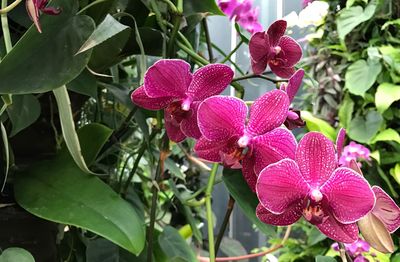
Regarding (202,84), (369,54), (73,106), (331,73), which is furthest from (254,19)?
(331,73)

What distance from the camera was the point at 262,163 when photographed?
26 centimetres

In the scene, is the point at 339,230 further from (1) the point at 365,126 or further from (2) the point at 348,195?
(1) the point at 365,126

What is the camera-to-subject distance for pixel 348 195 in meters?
0.24

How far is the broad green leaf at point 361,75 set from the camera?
1.50 metres

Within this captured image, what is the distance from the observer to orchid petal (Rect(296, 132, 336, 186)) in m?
0.24

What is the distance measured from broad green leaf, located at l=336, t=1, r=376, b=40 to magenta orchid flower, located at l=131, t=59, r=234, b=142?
53.1 inches

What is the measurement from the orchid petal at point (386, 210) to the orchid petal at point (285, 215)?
2.3 inches

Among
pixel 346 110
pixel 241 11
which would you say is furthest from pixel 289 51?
pixel 346 110

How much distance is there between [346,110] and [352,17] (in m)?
0.32

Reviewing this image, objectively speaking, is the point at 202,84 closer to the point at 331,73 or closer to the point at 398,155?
the point at 398,155

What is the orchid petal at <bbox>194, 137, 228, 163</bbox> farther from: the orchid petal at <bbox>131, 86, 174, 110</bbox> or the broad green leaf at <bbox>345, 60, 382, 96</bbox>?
the broad green leaf at <bbox>345, 60, 382, 96</bbox>

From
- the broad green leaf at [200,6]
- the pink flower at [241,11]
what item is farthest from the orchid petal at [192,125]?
the pink flower at [241,11]

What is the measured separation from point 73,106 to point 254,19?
1.10ft

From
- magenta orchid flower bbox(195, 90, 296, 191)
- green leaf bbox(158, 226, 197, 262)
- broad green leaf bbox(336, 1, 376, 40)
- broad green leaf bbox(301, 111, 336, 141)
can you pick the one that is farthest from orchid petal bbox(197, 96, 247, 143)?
broad green leaf bbox(336, 1, 376, 40)
